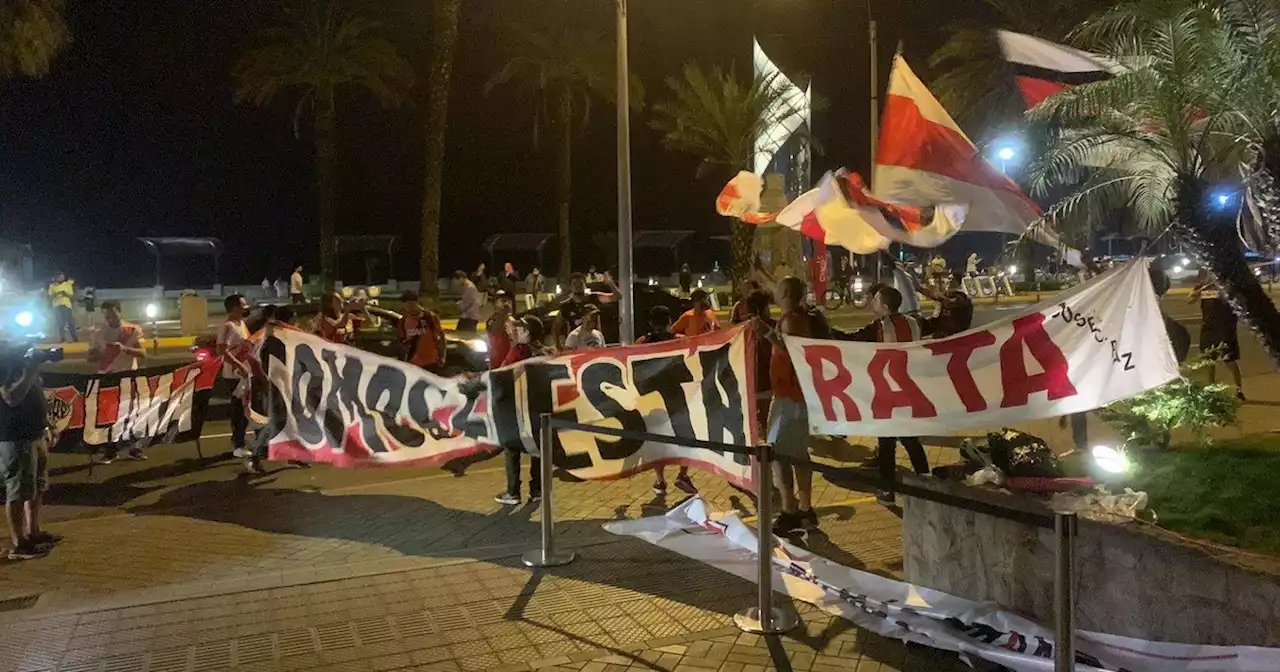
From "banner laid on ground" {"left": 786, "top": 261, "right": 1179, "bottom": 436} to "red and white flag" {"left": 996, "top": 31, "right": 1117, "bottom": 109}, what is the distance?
172 inches

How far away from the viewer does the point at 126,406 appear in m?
9.88

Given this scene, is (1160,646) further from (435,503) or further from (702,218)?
(702,218)

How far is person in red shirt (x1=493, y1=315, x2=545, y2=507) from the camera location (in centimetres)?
844

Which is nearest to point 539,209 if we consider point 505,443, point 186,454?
point 186,454

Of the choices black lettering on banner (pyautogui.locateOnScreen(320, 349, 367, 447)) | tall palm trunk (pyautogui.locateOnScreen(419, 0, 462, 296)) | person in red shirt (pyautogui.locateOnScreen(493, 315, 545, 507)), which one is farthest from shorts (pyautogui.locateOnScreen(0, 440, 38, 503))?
tall palm trunk (pyautogui.locateOnScreen(419, 0, 462, 296))

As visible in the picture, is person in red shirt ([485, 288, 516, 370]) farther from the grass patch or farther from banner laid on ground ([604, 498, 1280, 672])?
the grass patch

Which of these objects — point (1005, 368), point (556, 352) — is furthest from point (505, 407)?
point (1005, 368)

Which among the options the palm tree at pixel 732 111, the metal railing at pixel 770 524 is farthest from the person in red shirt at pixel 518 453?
the palm tree at pixel 732 111

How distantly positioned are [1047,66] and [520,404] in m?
5.82

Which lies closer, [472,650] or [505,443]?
[472,650]

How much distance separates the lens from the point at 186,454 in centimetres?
1116

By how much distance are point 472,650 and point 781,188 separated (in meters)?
21.8

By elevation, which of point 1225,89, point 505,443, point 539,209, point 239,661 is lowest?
point 239,661

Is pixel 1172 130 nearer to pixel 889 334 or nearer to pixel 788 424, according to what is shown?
pixel 889 334
